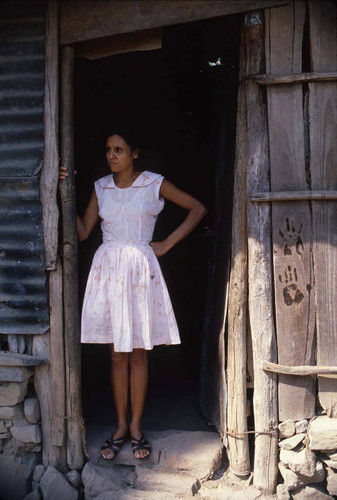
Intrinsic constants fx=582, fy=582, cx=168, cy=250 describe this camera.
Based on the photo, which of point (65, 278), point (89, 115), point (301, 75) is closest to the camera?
point (301, 75)

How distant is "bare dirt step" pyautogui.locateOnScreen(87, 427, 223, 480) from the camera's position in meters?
3.82

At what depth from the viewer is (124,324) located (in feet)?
11.9

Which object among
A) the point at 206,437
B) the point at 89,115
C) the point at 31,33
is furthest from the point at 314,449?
the point at 89,115

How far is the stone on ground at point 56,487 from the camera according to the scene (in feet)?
12.2

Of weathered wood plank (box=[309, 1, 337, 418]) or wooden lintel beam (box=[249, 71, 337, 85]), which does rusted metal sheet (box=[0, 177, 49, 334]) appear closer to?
wooden lintel beam (box=[249, 71, 337, 85])

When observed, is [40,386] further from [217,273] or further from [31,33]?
[31,33]

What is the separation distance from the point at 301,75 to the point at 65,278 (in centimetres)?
190

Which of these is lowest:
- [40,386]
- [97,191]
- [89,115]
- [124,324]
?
[40,386]

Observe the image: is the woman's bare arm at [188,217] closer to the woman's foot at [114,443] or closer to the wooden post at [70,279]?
the wooden post at [70,279]

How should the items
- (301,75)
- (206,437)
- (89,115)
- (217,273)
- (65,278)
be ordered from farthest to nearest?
(89,115), (217,273), (206,437), (65,278), (301,75)

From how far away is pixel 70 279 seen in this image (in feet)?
12.2

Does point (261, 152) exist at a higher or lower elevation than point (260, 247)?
higher

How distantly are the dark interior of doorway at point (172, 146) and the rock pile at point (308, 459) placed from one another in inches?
39.9

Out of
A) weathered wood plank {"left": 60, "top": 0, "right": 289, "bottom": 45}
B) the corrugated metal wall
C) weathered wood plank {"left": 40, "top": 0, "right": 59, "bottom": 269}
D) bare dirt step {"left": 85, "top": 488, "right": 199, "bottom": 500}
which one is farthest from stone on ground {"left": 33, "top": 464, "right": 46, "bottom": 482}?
weathered wood plank {"left": 60, "top": 0, "right": 289, "bottom": 45}
